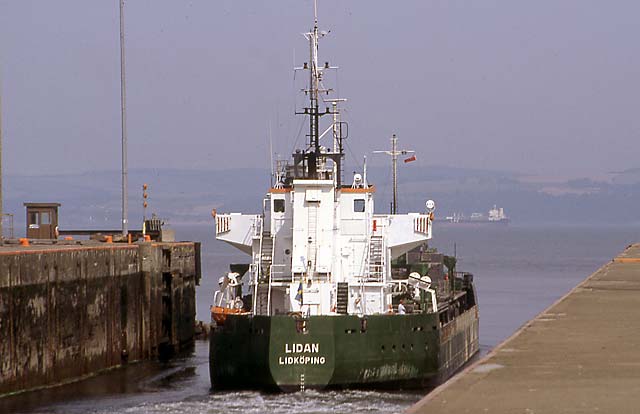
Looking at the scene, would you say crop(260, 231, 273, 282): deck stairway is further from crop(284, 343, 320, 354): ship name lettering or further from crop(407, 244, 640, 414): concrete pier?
crop(407, 244, 640, 414): concrete pier

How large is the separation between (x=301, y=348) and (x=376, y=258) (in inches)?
214

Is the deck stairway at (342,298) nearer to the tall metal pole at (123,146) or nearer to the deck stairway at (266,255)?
the deck stairway at (266,255)

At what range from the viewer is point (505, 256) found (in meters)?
166

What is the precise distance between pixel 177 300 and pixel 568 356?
26.7 metres

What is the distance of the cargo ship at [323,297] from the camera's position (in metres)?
30.7

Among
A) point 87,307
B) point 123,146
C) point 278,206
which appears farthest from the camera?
point 123,146

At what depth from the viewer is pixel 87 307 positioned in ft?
119

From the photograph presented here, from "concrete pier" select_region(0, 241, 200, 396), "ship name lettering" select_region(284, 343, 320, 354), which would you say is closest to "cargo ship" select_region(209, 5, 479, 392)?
"ship name lettering" select_region(284, 343, 320, 354)

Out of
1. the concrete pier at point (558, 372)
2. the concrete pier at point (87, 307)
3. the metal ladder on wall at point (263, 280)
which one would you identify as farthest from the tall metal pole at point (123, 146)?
the concrete pier at point (558, 372)

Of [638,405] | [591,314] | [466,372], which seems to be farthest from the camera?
[591,314]

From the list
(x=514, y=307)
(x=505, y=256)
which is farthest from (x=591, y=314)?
(x=505, y=256)

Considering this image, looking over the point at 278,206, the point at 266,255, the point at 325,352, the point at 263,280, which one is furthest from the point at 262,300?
the point at 325,352

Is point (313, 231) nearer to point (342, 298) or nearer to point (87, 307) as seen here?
point (342, 298)

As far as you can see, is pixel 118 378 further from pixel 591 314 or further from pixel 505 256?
pixel 505 256
